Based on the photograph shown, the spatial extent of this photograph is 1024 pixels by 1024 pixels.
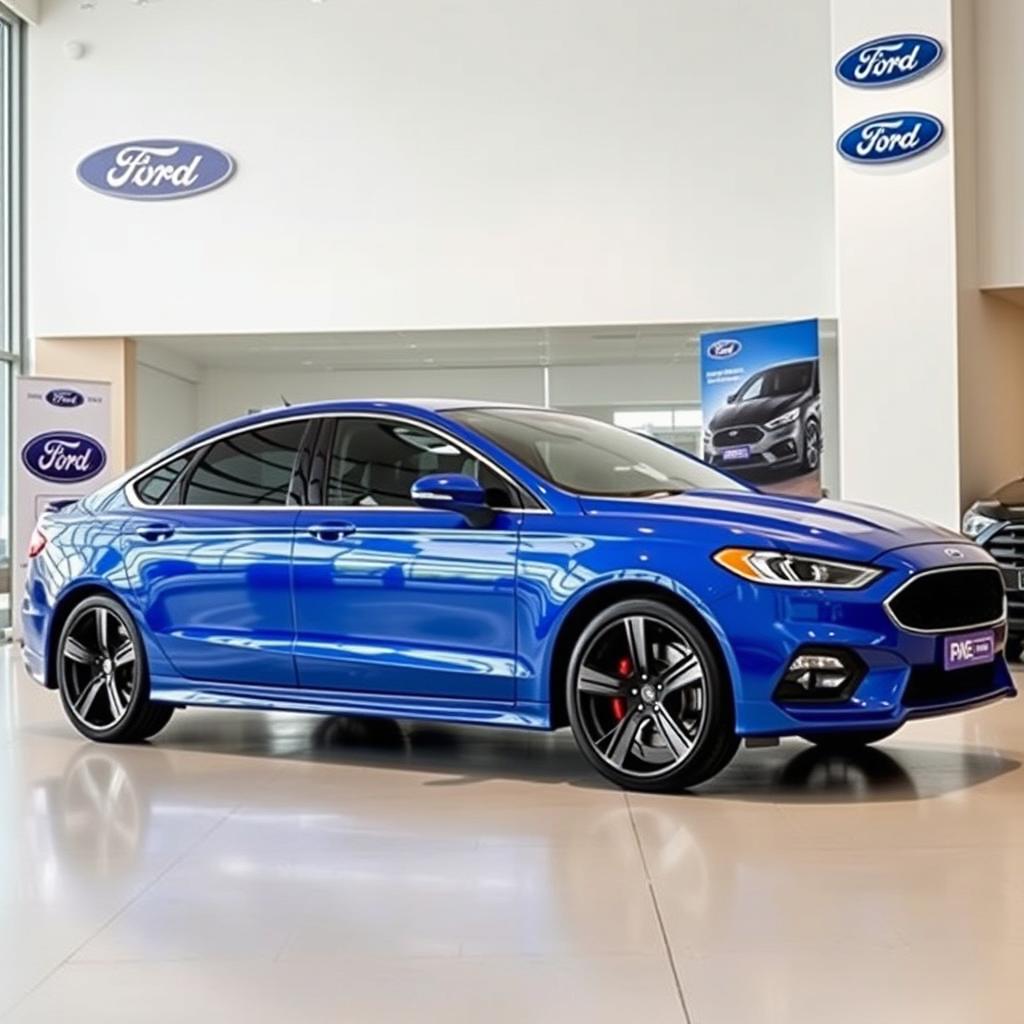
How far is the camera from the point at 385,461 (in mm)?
5715

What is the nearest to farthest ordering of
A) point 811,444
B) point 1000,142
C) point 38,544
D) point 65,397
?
point 38,544, point 65,397, point 1000,142, point 811,444

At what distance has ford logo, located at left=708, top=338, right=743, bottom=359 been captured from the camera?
1325 cm

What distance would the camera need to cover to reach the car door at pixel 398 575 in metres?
5.23

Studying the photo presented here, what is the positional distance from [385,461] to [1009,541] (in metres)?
5.20

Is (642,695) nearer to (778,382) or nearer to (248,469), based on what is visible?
(248,469)

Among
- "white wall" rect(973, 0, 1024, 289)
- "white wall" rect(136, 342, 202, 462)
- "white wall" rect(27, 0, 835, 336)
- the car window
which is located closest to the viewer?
the car window

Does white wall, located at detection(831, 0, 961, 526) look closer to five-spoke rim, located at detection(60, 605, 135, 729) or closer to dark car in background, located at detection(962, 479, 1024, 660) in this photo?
dark car in background, located at detection(962, 479, 1024, 660)

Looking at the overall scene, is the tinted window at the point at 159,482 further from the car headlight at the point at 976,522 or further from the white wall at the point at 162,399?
the white wall at the point at 162,399

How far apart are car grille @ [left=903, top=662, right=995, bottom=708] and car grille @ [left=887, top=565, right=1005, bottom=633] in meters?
0.14

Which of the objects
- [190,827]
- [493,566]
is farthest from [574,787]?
[190,827]

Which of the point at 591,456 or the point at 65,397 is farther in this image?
the point at 65,397

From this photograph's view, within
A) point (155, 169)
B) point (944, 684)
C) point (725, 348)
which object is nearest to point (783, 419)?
point (725, 348)

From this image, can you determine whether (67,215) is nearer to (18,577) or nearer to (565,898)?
(18,577)

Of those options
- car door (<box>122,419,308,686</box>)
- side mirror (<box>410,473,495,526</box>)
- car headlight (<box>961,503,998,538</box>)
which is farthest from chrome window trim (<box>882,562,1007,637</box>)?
car headlight (<box>961,503,998,538</box>)
